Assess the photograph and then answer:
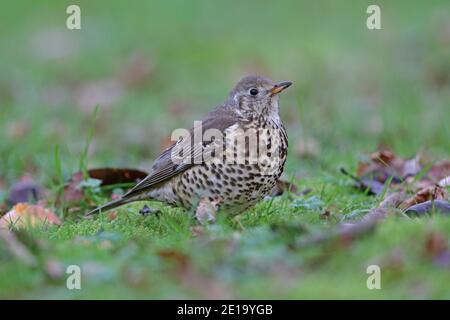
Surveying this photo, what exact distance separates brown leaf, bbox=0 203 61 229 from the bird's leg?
1014 mm

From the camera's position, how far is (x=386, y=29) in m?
13.4

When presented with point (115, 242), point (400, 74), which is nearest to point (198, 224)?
point (115, 242)

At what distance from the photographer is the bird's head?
580 cm

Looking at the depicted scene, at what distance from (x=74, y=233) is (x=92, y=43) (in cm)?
901

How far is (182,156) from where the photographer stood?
584 centimetres

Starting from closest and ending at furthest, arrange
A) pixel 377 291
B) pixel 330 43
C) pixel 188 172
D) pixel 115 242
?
pixel 377 291
pixel 115 242
pixel 188 172
pixel 330 43

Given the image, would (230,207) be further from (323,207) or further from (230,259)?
(230,259)

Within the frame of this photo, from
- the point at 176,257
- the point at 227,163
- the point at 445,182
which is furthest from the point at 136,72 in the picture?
the point at 176,257

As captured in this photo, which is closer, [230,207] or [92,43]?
[230,207]

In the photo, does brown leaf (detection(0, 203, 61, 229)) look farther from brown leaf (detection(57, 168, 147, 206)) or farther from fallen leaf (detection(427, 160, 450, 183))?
fallen leaf (detection(427, 160, 450, 183))

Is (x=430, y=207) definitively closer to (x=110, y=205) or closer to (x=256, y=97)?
(x=256, y=97)

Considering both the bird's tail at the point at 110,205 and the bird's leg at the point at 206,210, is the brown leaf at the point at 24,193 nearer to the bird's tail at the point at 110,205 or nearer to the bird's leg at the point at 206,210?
the bird's tail at the point at 110,205

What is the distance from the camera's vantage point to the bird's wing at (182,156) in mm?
5684

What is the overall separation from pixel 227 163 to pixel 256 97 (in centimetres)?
63
